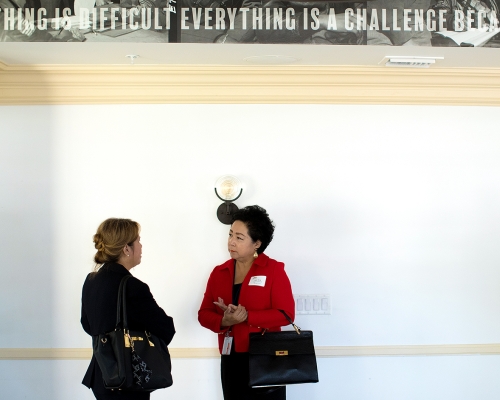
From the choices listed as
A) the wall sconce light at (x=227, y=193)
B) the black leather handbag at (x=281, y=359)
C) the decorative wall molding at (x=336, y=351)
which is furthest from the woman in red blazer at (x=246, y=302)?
the decorative wall molding at (x=336, y=351)

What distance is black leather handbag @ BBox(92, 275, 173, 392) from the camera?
8.63 ft

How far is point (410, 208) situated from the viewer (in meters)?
4.06

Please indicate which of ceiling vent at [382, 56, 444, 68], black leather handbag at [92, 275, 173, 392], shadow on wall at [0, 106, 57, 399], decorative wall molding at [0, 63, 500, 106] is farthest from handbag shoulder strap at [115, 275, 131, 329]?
ceiling vent at [382, 56, 444, 68]

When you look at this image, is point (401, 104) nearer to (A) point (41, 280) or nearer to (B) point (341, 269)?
(B) point (341, 269)

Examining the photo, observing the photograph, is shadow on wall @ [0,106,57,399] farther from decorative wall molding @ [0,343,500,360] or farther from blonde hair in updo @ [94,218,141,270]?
blonde hair in updo @ [94,218,141,270]

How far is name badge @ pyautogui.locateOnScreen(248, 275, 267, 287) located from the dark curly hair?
19 centimetres

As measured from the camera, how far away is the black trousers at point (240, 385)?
130 inches

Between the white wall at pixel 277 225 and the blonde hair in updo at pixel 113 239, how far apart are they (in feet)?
3.69

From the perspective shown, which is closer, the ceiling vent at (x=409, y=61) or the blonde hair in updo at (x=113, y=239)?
the blonde hair in updo at (x=113, y=239)

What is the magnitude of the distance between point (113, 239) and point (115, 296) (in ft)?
0.93

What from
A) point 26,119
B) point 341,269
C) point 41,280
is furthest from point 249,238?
point 26,119

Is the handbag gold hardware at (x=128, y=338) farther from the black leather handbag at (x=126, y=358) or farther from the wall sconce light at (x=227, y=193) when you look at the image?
the wall sconce light at (x=227, y=193)

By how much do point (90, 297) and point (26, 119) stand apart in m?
1.79

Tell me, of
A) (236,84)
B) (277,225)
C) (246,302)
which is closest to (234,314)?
(246,302)
